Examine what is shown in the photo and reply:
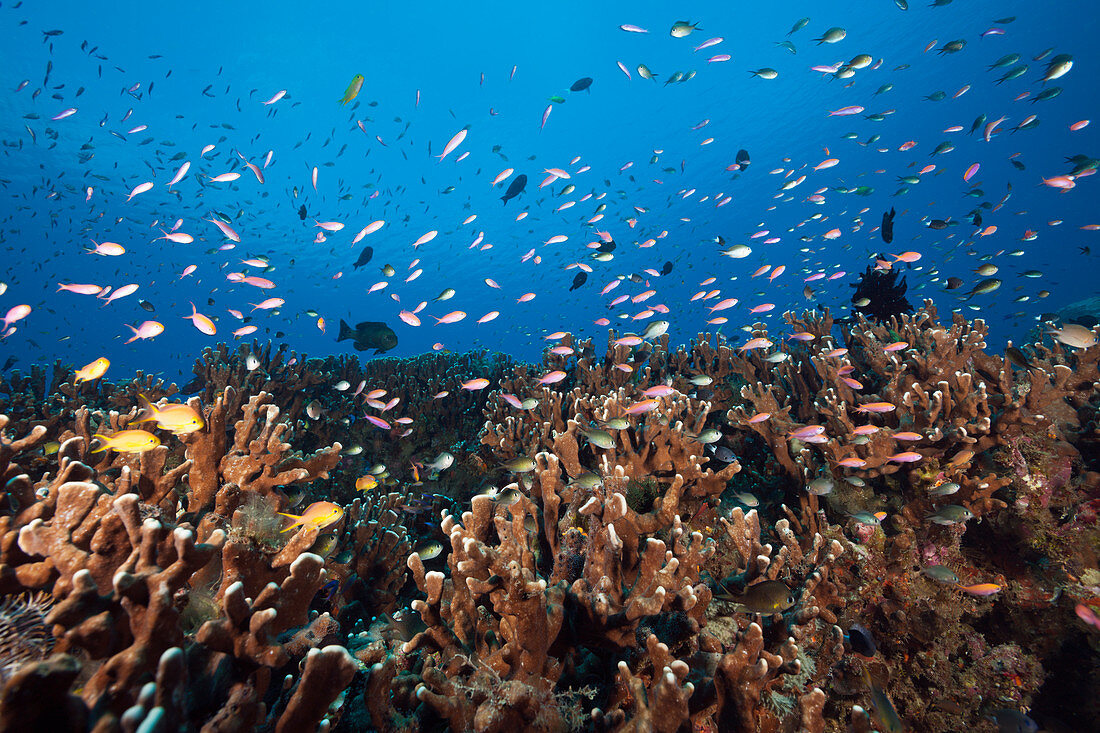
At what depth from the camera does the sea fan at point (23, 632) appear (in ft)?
4.87

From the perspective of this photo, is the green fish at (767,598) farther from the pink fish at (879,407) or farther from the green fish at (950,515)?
the pink fish at (879,407)

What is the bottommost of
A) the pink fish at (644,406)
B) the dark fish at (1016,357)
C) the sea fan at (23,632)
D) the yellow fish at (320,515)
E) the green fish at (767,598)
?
the green fish at (767,598)

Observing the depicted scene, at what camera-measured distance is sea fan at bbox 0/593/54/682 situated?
1.48 m

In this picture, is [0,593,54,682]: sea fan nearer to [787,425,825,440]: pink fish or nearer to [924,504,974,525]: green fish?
[787,425,825,440]: pink fish

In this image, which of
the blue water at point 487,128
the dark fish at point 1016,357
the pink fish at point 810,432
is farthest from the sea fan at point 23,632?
the blue water at point 487,128

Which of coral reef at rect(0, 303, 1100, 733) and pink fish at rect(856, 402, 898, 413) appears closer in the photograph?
coral reef at rect(0, 303, 1100, 733)

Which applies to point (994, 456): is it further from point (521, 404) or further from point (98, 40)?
point (98, 40)

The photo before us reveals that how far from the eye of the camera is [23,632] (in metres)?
1.57

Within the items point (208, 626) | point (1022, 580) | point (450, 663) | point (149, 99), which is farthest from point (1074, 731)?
point (149, 99)

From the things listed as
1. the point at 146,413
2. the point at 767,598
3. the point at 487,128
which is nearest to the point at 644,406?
the point at 767,598

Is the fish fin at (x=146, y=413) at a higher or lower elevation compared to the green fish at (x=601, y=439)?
higher

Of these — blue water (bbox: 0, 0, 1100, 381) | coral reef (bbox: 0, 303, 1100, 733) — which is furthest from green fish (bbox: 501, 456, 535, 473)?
blue water (bbox: 0, 0, 1100, 381)

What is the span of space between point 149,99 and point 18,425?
46.4m

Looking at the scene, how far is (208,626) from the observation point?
1.68 m
